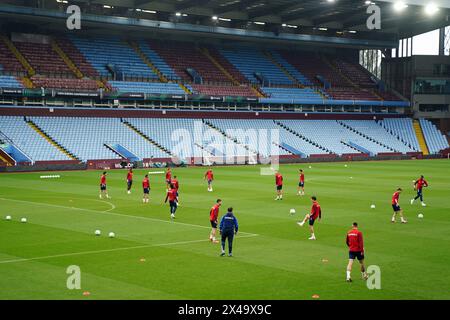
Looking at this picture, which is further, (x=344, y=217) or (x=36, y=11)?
(x=36, y=11)

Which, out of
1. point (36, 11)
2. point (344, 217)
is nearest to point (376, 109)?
point (36, 11)

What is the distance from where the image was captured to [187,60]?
92438mm

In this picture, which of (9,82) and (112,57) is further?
(112,57)

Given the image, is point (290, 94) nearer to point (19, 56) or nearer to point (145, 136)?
point (145, 136)

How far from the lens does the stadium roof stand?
261 feet

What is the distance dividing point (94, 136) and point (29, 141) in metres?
7.76

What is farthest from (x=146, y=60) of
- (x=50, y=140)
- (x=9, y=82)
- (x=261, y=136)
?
(x=50, y=140)

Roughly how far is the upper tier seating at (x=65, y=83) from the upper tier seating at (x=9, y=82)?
1.96 m

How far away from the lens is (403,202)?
133 feet

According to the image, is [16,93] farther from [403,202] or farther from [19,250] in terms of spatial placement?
[19,250]

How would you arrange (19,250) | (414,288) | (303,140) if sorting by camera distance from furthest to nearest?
(303,140)
(19,250)
(414,288)

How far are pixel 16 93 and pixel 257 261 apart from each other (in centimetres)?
5428

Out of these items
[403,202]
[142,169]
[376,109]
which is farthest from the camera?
[376,109]

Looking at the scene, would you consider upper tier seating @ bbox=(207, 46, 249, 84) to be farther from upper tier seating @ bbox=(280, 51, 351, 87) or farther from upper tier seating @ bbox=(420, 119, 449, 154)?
upper tier seating @ bbox=(420, 119, 449, 154)
